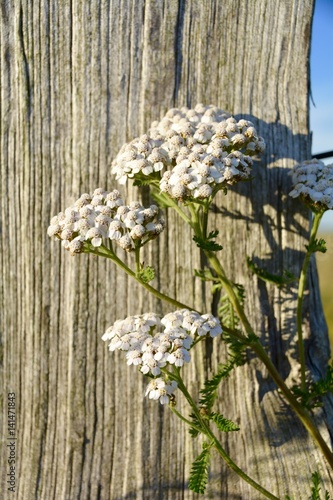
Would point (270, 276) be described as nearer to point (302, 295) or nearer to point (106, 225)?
point (302, 295)

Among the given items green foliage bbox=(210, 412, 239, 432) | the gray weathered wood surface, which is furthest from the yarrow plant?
the gray weathered wood surface

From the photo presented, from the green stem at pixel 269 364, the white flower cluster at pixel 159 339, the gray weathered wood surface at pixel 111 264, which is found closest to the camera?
the white flower cluster at pixel 159 339

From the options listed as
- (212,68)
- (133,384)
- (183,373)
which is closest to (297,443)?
(183,373)

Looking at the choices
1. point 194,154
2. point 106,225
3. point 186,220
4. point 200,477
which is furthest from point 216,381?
point 194,154

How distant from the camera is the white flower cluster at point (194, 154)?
194cm

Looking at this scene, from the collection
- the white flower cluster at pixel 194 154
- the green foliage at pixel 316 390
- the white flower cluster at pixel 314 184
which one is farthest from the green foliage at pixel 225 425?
the white flower cluster at pixel 314 184

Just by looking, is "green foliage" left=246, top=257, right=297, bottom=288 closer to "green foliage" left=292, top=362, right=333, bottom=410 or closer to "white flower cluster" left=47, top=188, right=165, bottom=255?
"green foliage" left=292, top=362, right=333, bottom=410

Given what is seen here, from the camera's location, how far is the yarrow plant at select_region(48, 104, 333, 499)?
1914 mm

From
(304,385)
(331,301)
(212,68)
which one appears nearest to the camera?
(304,385)

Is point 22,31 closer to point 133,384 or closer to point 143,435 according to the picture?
point 133,384

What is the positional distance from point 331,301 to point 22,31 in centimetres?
447

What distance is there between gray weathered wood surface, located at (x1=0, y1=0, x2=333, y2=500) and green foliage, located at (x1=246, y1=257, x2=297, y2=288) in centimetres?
7

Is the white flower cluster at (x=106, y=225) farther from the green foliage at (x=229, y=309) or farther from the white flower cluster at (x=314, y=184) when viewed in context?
the white flower cluster at (x=314, y=184)

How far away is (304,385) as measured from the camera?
2.29m
